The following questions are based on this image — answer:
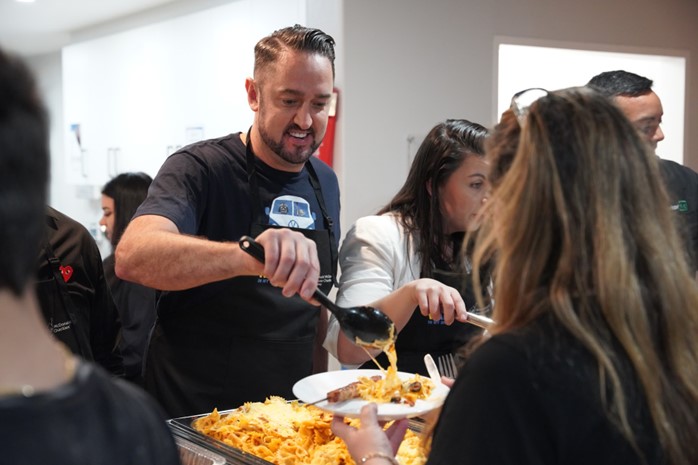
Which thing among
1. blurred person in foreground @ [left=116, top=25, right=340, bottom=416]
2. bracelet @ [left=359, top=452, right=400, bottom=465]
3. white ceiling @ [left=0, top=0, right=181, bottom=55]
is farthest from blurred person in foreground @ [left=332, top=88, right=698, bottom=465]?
white ceiling @ [left=0, top=0, right=181, bottom=55]

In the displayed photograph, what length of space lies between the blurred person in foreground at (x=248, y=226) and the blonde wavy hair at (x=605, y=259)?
1020 millimetres

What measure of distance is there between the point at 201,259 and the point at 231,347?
0.41 meters

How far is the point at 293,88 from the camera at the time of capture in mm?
2156

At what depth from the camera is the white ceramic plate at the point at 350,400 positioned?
1464mm

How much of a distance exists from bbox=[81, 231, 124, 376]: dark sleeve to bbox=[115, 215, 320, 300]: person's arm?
329mm

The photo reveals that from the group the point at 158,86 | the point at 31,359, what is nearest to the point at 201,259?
the point at 31,359

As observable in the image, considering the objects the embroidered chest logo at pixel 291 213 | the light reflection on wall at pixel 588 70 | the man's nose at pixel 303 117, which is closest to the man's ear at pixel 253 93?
the man's nose at pixel 303 117

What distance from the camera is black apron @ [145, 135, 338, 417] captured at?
209cm

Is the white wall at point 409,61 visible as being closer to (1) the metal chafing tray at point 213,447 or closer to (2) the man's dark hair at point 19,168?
(1) the metal chafing tray at point 213,447

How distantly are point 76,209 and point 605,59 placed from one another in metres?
4.18

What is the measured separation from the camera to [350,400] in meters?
1.55

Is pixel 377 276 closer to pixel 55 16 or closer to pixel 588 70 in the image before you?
pixel 588 70

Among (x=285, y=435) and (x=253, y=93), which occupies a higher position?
(x=253, y=93)

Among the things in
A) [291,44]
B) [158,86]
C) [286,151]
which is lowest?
[286,151]
